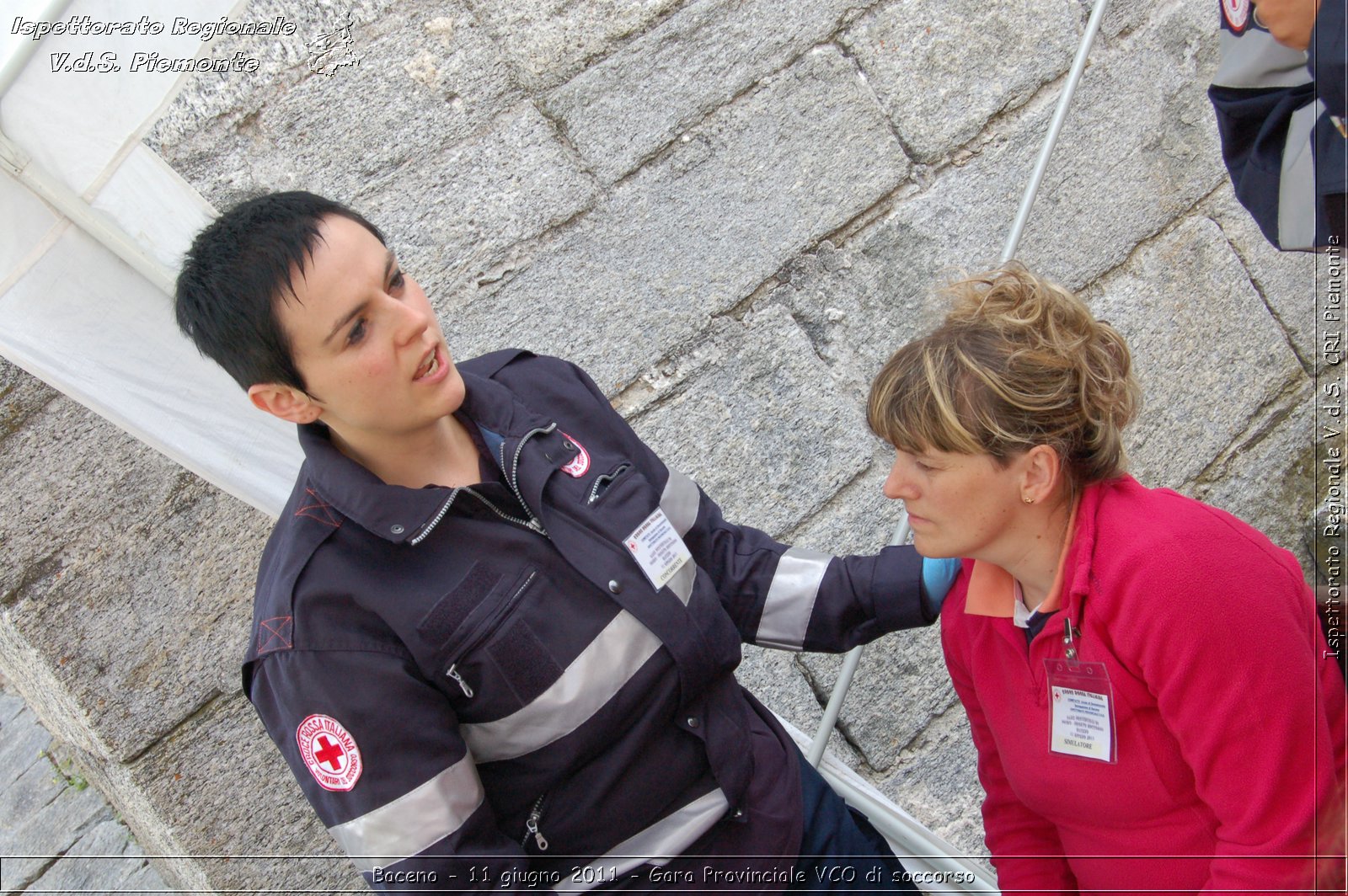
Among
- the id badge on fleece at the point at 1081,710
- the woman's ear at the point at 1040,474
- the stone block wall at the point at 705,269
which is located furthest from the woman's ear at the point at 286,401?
the id badge on fleece at the point at 1081,710

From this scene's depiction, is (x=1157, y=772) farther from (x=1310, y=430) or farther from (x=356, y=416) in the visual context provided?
(x=1310, y=430)

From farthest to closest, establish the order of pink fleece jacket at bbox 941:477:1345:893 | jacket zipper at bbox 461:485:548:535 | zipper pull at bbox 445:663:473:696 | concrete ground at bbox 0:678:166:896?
concrete ground at bbox 0:678:166:896 < jacket zipper at bbox 461:485:548:535 < zipper pull at bbox 445:663:473:696 < pink fleece jacket at bbox 941:477:1345:893

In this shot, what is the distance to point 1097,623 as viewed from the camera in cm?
144

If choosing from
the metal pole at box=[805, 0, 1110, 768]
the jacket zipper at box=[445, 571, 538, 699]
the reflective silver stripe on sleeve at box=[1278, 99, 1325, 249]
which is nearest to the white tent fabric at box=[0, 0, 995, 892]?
the jacket zipper at box=[445, 571, 538, 699]

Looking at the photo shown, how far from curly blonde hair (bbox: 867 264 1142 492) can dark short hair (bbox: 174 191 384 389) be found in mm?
966

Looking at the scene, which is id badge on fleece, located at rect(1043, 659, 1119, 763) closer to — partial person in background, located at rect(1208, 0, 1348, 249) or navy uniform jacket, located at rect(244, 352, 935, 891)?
navy uniform jacket, located at rect(244, 352, 935, 891)

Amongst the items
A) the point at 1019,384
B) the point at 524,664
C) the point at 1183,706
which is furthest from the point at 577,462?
the point at 1183,706

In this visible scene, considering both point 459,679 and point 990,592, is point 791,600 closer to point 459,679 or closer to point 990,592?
point 990,592

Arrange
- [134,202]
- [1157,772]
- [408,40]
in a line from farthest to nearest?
[408,40]
[134,202]
[1157,772]

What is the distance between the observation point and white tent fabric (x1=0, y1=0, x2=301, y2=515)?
160cm

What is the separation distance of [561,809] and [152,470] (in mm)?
1429

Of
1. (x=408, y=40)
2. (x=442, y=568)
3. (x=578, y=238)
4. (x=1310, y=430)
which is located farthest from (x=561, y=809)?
(x=1310, y=430)

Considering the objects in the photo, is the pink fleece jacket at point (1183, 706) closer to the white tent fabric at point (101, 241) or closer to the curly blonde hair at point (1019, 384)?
Result: the curly blonde hair at point (1019, 384)

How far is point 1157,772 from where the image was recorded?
4.75 feet
